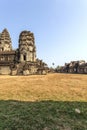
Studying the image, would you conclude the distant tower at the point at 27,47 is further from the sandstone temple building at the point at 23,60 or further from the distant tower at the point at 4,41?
the distant tower at the point at 4,41

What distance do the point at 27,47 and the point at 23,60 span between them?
3613 millimetres

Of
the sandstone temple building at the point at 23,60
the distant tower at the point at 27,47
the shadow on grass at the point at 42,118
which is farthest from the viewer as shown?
the distant tower at the point at 27,47

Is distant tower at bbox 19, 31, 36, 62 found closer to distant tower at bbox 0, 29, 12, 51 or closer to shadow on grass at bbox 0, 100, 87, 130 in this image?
distant tower at bbox 0, 29, 12, 51

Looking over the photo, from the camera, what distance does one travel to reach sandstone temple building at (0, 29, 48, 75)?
2046 inches

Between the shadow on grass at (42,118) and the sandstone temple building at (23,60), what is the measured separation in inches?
1420

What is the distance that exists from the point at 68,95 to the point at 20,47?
3596 cm

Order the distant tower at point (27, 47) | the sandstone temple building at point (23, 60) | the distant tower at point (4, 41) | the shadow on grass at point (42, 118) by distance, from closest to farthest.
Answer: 1. the shadow on grass at point (42, 118)
2. the sandstone temple building at point (23, 60)
3. the distant tower at point (27, 47)
4. the distant tower at point (4, 41)

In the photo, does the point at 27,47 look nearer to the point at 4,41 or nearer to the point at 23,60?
the point at 23,60

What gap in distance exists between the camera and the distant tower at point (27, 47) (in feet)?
187

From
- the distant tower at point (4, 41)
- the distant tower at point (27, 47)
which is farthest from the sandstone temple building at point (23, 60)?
the distant tower at point (4, 41)

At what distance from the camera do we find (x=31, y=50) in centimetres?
5800

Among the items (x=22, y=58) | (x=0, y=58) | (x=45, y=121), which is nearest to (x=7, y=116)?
(x=45, y=121)

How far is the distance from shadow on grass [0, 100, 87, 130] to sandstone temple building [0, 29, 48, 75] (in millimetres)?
36071

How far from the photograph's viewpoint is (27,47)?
57.4m
